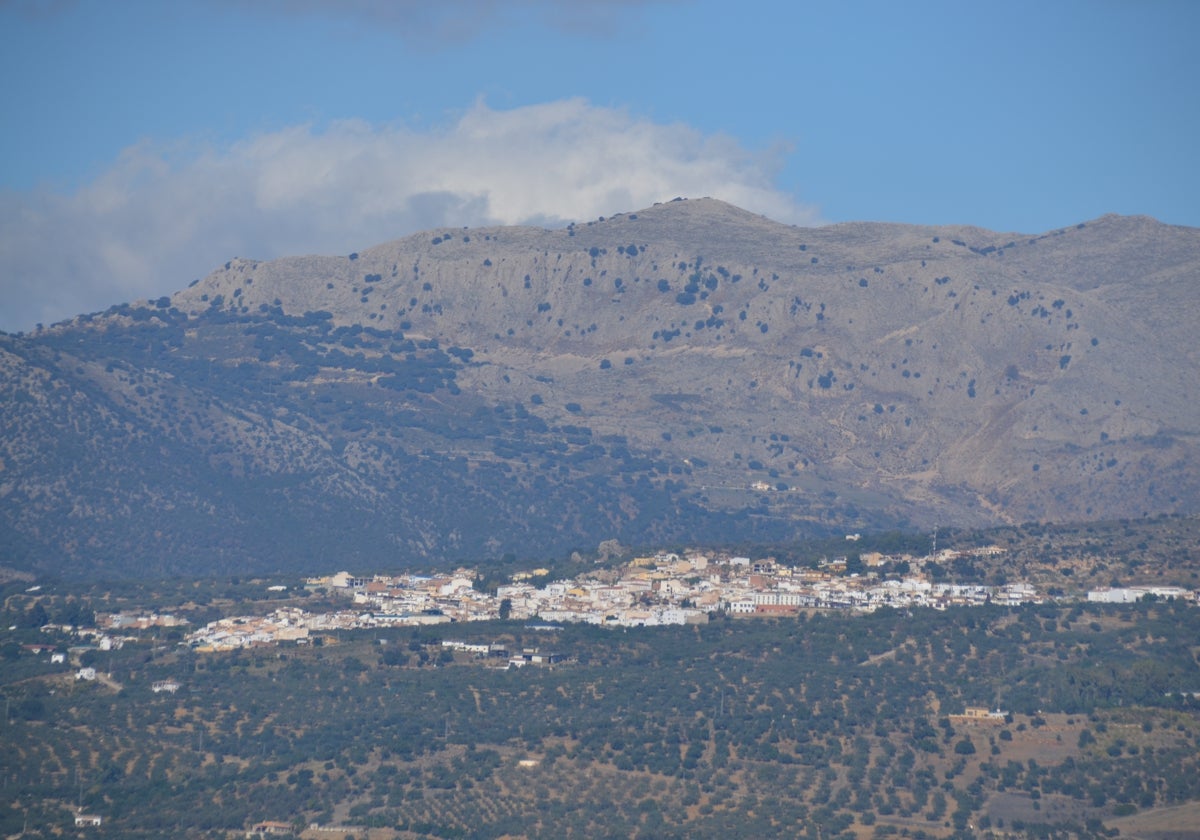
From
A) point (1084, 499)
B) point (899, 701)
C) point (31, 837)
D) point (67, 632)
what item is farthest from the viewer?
point (1084, 499)

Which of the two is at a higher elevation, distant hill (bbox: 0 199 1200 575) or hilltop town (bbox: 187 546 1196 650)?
distant hill (bbox: 0 199 1200 575)

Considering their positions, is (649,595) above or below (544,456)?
below

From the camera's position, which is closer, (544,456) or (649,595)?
(649,595)

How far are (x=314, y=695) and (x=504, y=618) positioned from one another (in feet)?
66.2

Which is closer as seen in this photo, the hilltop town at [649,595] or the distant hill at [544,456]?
the hilltop town at [649,595]

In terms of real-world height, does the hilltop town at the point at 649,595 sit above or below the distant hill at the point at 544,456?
below

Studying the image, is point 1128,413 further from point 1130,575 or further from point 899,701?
point 899,701

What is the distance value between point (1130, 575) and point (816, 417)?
80.0m

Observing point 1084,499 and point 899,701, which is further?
point 1084,499

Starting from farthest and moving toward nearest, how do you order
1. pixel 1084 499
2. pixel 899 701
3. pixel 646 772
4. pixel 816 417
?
pixel 816 417 → pixel 1084 499 → pixel 899 701 → pixel 646 772

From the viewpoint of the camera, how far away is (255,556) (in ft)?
523

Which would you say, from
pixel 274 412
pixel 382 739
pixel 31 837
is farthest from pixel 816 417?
pixel 31 837

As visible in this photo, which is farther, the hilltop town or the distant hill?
the distant hill

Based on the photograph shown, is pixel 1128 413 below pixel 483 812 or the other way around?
the other way around
